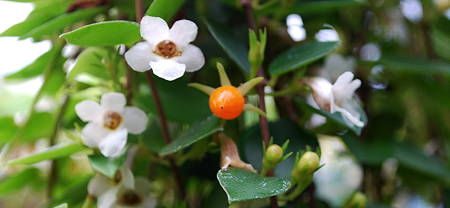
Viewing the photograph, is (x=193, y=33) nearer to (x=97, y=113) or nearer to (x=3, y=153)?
(x=97, y=113)

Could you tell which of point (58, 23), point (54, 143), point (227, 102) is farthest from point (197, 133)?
point (54, 143)

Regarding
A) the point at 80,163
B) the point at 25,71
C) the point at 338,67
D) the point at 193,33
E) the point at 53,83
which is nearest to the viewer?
the point at 193,33

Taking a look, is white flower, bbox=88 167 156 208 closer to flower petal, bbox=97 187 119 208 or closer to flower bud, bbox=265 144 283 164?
flower petal, bbox=97 187 119 208

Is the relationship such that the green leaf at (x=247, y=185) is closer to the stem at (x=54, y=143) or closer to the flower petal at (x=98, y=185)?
the flower petal at (x=98, y=185)

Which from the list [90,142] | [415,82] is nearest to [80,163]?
[90,142]

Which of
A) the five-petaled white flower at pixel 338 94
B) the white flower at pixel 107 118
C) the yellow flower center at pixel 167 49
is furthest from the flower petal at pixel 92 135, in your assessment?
the five-petaled white flower at pixel 338 94

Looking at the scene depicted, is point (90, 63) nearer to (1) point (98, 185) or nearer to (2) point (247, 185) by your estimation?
(1) point (98, 185)
